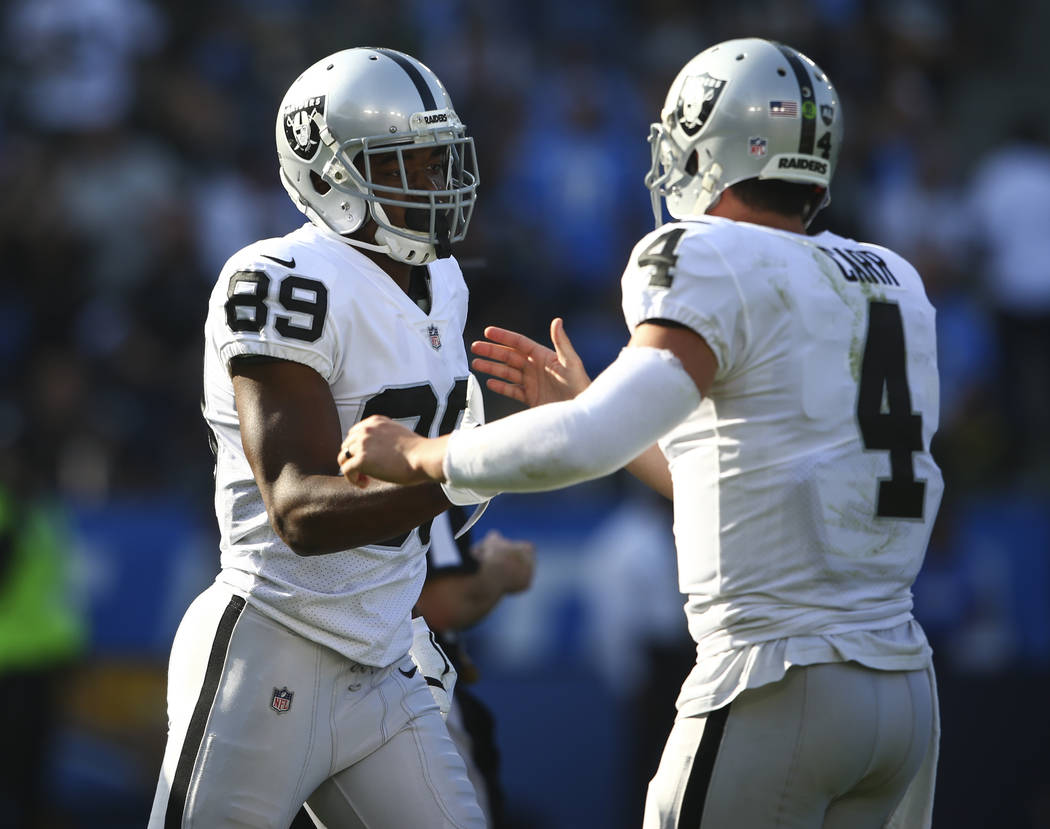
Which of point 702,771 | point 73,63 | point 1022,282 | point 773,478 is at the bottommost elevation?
point 1022,282

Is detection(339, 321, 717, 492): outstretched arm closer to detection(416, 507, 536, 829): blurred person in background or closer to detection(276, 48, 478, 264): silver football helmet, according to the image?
detection(276, 48, 478, 264): silver football helmet

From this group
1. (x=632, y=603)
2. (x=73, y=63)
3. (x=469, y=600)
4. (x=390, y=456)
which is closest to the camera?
(x=390, y=456)

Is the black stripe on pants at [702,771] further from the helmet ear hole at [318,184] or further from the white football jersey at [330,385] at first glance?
the helmet ear hole at [318,184]

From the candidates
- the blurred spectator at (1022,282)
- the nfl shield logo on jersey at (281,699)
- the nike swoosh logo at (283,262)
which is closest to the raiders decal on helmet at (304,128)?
the nike swoosh logo at (283,262)

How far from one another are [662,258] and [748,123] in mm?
395

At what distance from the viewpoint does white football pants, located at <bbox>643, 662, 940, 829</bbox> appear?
2646 mm

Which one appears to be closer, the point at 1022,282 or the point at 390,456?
the point at 390,456

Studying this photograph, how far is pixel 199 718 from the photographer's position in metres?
2.91

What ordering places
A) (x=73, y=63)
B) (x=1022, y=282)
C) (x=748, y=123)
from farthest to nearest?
(x=73, y=63), (x=1022, y=282), (x=748, y=123)

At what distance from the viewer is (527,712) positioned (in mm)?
6551

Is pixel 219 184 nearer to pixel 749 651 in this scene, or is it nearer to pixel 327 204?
pixel 327 204

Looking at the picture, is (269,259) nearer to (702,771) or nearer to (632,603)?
(702,771)

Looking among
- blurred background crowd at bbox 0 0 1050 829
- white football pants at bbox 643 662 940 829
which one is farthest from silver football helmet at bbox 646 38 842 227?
blurred background crowd at bbox 0 0 1050 829

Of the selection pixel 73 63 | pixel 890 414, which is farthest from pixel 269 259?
pixel 73 63
